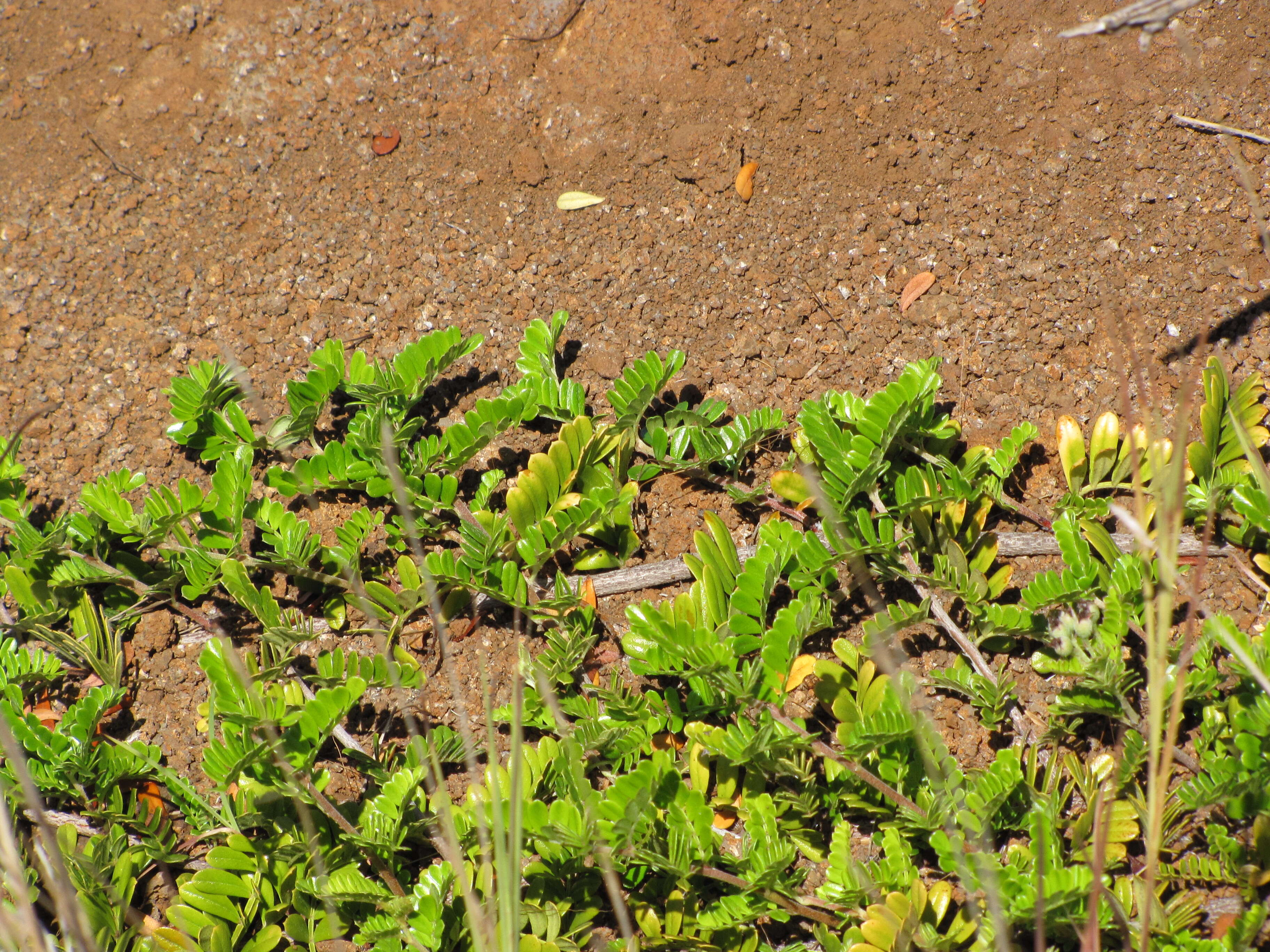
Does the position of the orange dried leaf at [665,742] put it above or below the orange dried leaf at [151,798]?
below

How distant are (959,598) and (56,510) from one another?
7.17 feet

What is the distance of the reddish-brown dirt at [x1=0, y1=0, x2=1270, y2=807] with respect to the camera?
2.24 metres

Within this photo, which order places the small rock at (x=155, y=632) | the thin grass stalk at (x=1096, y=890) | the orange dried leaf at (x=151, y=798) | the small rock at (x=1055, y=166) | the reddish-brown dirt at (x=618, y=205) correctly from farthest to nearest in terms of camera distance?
the small rock at (x=1055, y=166), the reddish-brown dirt at (x=618, y=205), the small rock at (x=155, y=632), the orange dried leaf at (x=151, y=798), the thin grass stalk at (x=1096, y=890)

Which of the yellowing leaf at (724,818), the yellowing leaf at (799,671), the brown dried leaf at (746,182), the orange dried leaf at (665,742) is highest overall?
the brown dried leaf at (746,182)

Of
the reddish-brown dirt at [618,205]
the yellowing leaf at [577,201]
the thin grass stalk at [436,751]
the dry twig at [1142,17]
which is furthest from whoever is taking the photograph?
the yellowing leaf at [577,201]

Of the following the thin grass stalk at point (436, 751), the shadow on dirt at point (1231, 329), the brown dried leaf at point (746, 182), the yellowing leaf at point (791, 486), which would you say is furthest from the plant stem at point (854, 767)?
the brown dried leaf at point (746, 182)

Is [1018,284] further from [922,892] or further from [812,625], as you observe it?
[922,892]

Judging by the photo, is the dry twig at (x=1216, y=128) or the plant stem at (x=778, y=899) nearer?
the plant stem at (x=778, y=899)

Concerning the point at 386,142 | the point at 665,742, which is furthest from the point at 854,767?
the point at 386,142

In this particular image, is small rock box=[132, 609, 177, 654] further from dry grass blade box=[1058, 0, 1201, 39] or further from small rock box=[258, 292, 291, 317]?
dry grass blade box=[1058, 0, 1201, 39]

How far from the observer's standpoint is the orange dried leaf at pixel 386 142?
2.58 m

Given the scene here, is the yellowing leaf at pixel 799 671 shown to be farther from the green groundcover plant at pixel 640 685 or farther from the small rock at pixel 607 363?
the small rock at pixel 607 363

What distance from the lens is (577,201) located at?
8.16 feet

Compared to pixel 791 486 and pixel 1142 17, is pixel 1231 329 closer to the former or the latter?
pixel 1142 17
